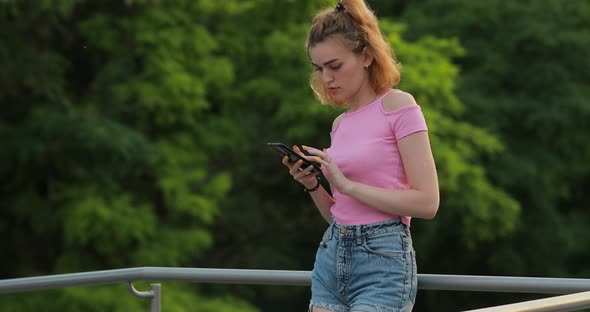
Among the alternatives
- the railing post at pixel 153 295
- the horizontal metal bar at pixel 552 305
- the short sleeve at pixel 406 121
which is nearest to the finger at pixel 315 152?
the short sleeve at pixel 406 121

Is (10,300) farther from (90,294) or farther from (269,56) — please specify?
(269,56)

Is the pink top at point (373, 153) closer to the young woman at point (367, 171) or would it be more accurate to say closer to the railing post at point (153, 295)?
the young woman at point (367, 171)

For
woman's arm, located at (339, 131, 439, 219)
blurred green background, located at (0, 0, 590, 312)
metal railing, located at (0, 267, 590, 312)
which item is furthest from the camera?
blurred green background, located at (0, 0, 590, 312)

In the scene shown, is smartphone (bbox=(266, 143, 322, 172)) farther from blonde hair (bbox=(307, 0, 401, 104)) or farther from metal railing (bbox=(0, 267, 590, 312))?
metal railing (bbox=(0, 267, 590, 312))

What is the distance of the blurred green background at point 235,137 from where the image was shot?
13.4m

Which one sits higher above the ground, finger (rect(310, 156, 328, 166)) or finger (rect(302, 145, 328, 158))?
finger (rect(302, 145, 328, 158))


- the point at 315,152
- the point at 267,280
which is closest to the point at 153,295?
the point at 267,280

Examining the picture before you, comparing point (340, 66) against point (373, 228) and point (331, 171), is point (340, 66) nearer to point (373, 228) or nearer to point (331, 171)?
point (331, 171)

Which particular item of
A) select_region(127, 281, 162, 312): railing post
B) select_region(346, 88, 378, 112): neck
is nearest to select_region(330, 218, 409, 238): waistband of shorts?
select_region(346, 88, 378, 112): neck

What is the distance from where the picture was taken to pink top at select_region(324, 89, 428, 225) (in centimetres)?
252

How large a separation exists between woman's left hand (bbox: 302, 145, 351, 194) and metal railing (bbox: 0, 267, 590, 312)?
1.03 ft

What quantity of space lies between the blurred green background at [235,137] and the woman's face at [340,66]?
1006 centimetres

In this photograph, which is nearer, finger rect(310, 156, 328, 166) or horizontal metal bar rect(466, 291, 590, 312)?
horizontal metal bar rect(466, 291, 590, 312)

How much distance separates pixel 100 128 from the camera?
13031mm
